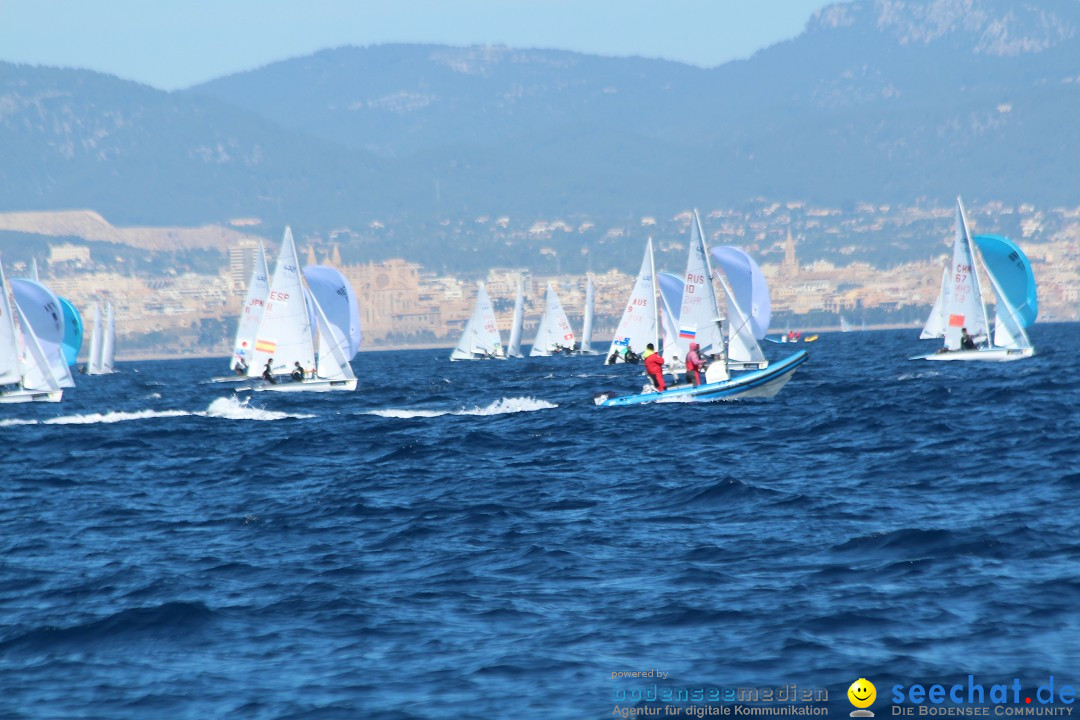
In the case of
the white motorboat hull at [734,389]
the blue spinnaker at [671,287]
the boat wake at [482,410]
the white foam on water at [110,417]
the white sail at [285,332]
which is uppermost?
the blue spinnaker at [671,287]

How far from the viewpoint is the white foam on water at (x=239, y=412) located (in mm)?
40562

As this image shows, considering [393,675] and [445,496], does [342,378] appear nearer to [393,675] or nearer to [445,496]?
[445,496]

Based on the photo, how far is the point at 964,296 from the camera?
54.2 m

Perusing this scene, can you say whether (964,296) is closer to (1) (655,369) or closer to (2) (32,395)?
(1) (655,369)

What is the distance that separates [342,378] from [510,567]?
35.7 meters

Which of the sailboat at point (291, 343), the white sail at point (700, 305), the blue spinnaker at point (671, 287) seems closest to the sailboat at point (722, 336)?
the white sail at point (700, 305)

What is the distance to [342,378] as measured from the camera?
5097 centimetres

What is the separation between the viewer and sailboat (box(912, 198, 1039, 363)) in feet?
177

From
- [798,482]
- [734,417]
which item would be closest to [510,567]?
[798,482]

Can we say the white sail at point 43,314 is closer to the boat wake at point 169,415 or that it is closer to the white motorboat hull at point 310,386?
the white motorboat hull at point 310,386

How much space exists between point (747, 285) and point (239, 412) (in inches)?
716

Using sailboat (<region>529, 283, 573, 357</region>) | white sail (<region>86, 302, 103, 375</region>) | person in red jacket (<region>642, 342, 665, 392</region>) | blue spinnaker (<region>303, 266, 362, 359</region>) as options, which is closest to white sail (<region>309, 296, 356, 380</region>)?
blue spinnaker (<region>303, 266, 362, 359</region>)

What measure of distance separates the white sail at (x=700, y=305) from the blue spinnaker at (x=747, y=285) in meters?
7.59

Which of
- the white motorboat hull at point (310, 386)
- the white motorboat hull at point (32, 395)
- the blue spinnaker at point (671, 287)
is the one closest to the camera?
the white motorboat hull at point (32, 395)
